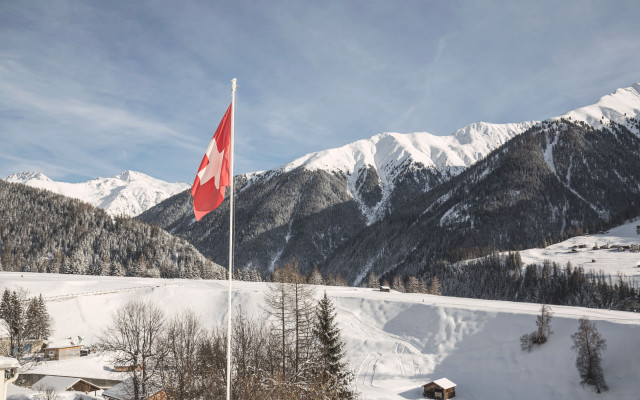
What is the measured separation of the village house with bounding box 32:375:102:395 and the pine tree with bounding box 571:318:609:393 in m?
53.2

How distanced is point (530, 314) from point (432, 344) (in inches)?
565

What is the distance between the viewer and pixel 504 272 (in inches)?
5002

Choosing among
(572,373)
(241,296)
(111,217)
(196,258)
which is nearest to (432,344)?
(572,373)

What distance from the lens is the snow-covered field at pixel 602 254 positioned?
111188 millimetres

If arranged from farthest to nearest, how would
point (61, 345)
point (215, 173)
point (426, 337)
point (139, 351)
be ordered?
point (61, 345), point (426, 337), point (139, 351), point (215, 173)

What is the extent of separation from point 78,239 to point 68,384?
457 ft

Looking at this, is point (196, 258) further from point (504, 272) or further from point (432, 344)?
point (432, 344)

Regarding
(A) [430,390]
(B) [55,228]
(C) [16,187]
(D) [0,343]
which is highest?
(C) [16,187]

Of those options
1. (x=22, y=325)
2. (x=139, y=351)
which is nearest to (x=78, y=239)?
(x=22, y=325)

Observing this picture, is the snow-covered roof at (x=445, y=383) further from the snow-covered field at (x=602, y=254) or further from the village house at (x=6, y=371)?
the snow-covered field at (x=602, y=254)

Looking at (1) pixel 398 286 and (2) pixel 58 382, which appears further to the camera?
(1) pixel 398 286

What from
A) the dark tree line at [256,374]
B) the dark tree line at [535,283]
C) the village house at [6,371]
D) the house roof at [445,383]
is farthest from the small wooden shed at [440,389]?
the dark tree line at [535,283]

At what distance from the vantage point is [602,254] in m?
126

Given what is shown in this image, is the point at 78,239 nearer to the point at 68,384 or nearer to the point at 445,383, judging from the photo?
the point at 68,384
